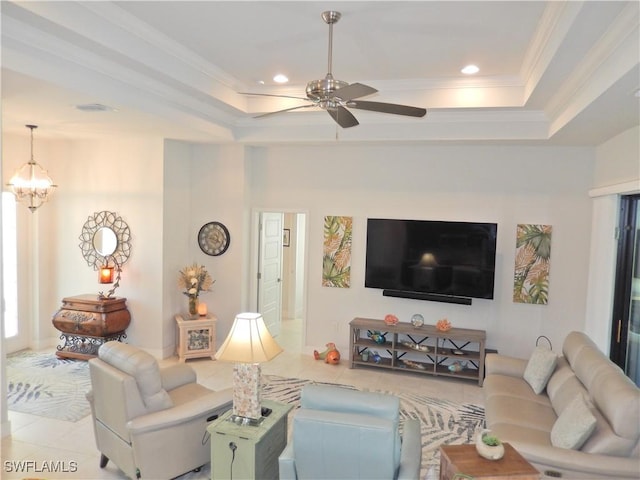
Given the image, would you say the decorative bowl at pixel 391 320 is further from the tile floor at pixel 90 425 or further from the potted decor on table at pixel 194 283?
the potted decor on table at pixel 194 283

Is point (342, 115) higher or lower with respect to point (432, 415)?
higher

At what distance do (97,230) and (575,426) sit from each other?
5.91 m

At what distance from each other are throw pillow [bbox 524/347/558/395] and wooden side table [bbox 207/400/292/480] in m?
2.35

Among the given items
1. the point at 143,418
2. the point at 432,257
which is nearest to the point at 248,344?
the point at 143,418

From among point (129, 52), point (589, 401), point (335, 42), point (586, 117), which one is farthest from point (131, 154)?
point (589, 401)

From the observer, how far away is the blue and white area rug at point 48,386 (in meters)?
4.39

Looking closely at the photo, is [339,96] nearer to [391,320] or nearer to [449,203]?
[449,203]

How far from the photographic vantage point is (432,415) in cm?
451

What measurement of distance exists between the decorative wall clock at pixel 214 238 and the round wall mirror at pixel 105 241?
1128 millimetres

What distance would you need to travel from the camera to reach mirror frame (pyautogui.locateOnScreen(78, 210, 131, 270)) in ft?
20.1

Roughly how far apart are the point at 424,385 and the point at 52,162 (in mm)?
5788

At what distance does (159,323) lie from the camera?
19.7ft

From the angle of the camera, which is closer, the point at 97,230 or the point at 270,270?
the point at 97,230

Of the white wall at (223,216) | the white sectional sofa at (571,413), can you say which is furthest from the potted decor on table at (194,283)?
the white sectional sofa at (571,413)
